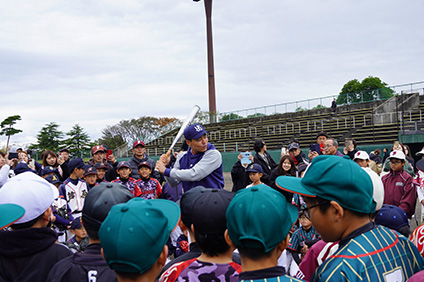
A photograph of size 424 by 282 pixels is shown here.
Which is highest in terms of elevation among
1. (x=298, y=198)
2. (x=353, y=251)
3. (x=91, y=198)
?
(x=91, y=198)

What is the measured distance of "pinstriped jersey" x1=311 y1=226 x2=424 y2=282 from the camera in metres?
1.56

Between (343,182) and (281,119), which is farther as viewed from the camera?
(281,119)

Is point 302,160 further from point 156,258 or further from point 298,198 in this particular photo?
point 156,258

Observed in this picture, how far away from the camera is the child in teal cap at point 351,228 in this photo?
1603 mm

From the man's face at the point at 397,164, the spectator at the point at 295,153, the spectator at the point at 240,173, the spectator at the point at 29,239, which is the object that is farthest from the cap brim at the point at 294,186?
the spectator at the point at 295,153

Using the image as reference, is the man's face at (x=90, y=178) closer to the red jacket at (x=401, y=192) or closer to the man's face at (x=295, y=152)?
the man's face at (x=295, y=152)

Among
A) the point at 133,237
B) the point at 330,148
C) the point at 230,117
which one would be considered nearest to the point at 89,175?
the point at 330,148

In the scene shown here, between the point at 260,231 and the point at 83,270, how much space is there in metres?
1.08

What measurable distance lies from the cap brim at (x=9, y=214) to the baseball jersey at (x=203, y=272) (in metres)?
0.96

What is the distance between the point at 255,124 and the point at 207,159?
29.0m

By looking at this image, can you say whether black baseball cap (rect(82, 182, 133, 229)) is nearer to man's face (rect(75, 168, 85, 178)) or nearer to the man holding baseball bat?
the man holding baseball bat

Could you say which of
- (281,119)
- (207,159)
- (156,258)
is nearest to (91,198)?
(156,258)

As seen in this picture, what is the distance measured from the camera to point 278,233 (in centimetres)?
163

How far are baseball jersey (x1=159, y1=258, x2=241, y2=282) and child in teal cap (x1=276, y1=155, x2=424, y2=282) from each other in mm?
469
